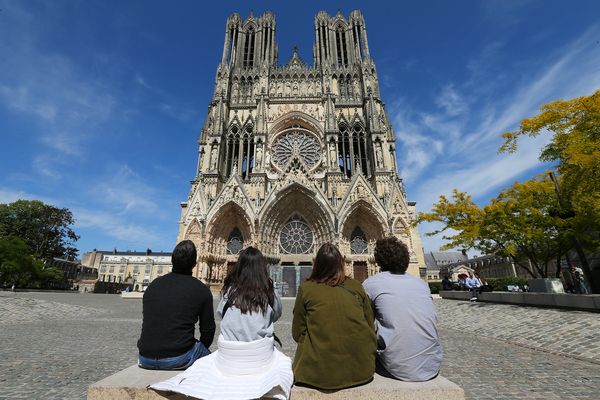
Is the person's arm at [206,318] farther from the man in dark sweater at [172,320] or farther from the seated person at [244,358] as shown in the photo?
the seated person at [244,358]

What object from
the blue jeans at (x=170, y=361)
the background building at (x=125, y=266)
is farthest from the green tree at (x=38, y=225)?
the blue jeans at (x=170, y=361)

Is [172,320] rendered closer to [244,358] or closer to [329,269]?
[244,358]

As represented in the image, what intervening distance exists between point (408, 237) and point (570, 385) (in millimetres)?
17545

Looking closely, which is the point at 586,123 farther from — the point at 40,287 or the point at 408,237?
the point at 40,287

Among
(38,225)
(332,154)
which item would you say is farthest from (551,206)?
(38,225)

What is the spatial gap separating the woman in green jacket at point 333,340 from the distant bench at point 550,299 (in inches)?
386

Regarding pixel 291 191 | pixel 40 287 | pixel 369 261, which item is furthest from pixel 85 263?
pixel 369 261

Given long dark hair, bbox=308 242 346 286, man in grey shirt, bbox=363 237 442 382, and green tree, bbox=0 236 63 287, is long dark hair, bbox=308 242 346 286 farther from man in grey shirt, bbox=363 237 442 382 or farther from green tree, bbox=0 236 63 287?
green tree, bbox=0 236 63 287

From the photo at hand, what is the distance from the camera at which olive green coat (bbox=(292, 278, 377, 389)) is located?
2281 millimetres

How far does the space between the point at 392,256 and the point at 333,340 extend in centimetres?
101

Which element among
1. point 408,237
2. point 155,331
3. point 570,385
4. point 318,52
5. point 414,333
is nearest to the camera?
point 414,333

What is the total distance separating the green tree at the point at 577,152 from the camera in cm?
827

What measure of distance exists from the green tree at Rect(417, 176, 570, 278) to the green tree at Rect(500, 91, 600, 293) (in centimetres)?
57

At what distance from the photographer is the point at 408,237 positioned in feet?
68.8
